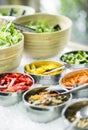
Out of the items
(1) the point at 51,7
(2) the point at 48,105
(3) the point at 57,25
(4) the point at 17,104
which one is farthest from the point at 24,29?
(1) the point at 51,7

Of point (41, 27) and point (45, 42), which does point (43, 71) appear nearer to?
point (45, 42)

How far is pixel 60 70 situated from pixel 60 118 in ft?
1.05

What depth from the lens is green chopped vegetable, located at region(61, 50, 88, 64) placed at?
153 centimetres

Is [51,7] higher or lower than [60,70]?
lower

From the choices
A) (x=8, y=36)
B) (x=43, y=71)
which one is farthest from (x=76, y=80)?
(x=8, y=36)

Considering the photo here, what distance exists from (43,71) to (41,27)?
1.09ft

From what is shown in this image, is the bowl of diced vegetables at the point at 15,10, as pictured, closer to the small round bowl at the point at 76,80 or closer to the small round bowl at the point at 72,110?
the small round bowl at the point at 76,80

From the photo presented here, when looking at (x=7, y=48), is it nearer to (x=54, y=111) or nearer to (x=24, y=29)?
(x=24, y=29)

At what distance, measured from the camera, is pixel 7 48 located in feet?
4.66

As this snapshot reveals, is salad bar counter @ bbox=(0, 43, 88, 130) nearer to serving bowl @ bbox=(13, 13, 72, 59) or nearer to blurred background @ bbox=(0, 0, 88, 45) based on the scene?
serving bowl @ bbox=(13, 13, 72, 59)

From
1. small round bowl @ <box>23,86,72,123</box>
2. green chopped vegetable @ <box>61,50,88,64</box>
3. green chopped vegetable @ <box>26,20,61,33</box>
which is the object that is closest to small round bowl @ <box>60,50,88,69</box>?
green chopped vegetable @ <box>61,50,88,64</box>

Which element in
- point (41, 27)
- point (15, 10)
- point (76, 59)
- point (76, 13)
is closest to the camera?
point (76, 59)

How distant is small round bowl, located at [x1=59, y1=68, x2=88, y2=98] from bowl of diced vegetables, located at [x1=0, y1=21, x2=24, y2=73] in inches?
9.8

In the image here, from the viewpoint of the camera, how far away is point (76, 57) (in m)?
1.57
